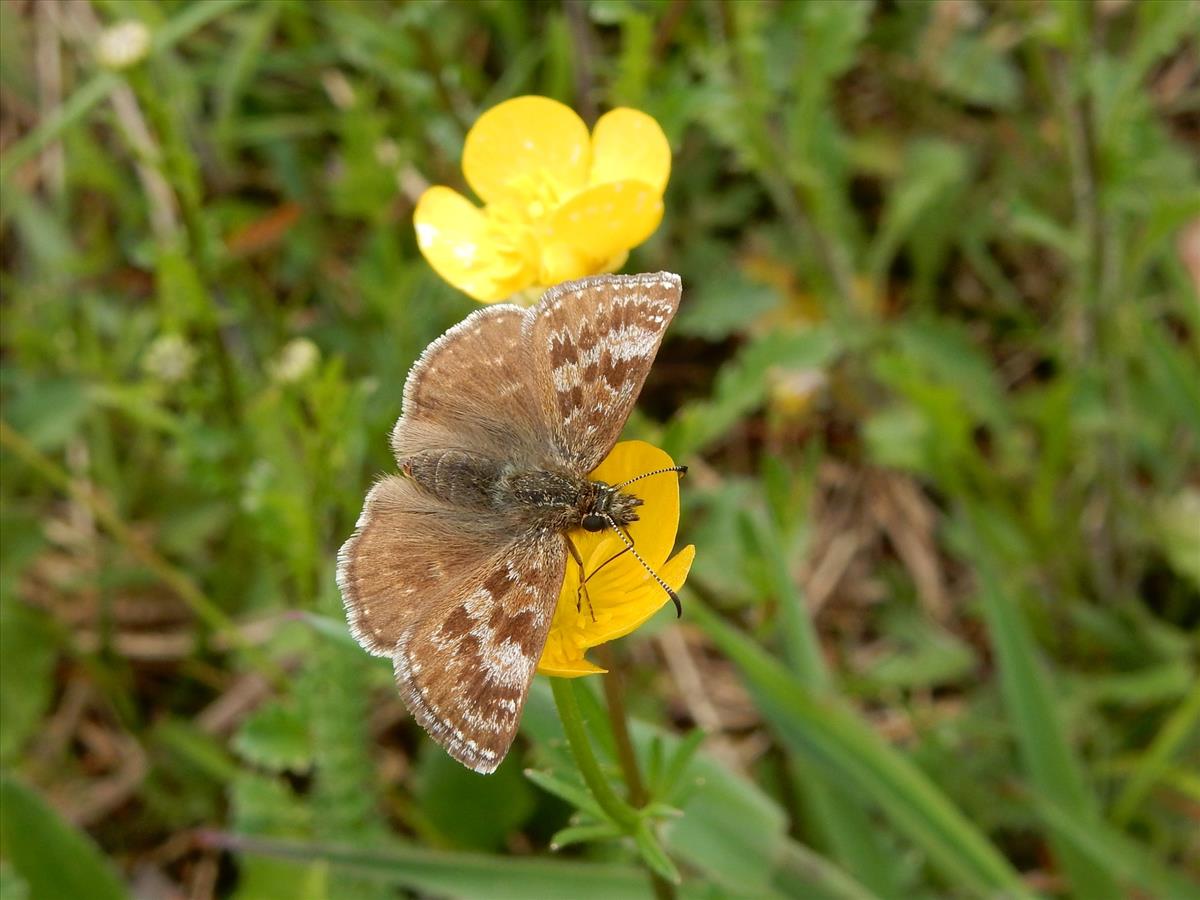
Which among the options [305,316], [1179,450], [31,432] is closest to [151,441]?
[31,432]

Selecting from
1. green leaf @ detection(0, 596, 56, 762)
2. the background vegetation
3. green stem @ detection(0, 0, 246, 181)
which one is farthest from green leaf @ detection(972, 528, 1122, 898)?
green leaf @ detection(0, 596, 56, 762)

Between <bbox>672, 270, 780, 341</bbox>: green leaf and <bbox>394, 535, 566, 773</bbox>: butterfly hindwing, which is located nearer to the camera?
<bbox>394, 535, 566, 773</bbox>: butterfly hindwing

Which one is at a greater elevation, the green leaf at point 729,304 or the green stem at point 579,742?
the green stem at point 579,742

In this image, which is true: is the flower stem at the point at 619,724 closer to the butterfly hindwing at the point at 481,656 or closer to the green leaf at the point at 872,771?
the butterfly hindwing at the point at 481,656

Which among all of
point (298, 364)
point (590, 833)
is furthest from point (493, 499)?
point (298, 364)

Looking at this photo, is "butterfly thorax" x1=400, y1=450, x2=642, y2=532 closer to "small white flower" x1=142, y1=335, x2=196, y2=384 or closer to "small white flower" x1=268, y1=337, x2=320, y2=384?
"small white flower" x1=268, y1=337, x2=320, y2=384

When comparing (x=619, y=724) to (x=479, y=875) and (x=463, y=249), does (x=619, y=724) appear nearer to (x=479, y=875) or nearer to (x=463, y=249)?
(x=479, y=875)

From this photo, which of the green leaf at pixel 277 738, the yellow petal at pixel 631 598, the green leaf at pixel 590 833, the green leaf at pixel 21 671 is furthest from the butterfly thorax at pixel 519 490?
the green leaf at pixel 21 671
